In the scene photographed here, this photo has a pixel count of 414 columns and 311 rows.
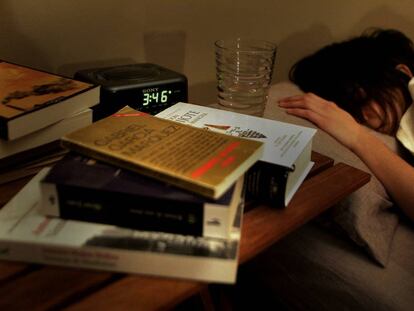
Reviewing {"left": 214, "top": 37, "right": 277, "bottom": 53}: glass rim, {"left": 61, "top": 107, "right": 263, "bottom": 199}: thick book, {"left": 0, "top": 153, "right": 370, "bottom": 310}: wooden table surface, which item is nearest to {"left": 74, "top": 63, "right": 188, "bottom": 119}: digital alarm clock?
{"left": 61, "top": 107, "right": 263, "bottom": 199}: thick book

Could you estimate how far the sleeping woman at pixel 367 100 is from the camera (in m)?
0.96

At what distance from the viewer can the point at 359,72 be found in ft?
3.81

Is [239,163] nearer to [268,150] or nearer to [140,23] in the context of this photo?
[268,150]

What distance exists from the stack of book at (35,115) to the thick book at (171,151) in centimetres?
8

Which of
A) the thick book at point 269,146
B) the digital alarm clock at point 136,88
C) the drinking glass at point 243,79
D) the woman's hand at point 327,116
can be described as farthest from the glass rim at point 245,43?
the thick book at point 269,146

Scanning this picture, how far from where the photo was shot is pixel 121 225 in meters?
0.58

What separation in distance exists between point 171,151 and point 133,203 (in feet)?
0.31

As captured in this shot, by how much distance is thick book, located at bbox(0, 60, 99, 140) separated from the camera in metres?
0.67

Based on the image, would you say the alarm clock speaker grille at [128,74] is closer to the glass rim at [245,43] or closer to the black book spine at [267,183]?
the glass rim at [245,43]

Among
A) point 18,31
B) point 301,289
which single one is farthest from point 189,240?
point 18,31

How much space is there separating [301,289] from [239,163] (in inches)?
18.6

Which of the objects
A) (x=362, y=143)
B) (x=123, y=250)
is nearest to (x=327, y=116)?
(x=362, y=143)

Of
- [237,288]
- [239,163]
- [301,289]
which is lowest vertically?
[237,288]

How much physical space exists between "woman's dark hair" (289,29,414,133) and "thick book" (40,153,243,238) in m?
0.66
